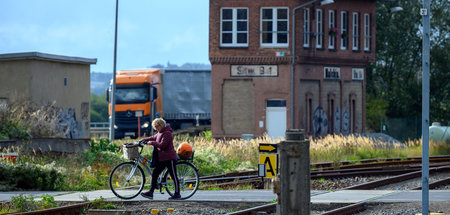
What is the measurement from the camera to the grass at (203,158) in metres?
18.2

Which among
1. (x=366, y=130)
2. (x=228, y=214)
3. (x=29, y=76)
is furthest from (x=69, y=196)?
(x=366, y=130)

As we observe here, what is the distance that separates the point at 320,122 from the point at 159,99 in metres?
9.38

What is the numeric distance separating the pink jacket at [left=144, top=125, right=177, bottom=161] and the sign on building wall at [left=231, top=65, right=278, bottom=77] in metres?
27.3

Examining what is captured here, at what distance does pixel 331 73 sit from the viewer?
45.3m

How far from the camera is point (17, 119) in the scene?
24703mm

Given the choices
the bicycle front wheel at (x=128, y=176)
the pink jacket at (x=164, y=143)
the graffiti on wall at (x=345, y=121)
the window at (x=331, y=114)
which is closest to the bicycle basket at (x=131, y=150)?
the bicycle front wheel at (x=128, y=176)

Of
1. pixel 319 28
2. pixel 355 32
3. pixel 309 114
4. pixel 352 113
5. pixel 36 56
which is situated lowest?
pixel 309 114

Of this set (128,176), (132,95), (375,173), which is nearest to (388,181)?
(375,173)

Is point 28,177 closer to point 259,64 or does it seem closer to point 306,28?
point 259,64

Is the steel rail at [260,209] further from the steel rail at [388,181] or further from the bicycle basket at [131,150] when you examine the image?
the steel rail at [388,181]

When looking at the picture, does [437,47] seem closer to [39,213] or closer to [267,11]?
[267,11]

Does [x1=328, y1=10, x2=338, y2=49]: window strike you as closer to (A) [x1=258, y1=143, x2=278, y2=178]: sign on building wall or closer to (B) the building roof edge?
(B) the building roof edge

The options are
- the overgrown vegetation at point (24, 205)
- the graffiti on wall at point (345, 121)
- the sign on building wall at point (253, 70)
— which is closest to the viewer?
the overgrown vegetation at point (24, 205)

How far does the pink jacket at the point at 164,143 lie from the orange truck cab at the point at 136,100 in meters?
27.7
